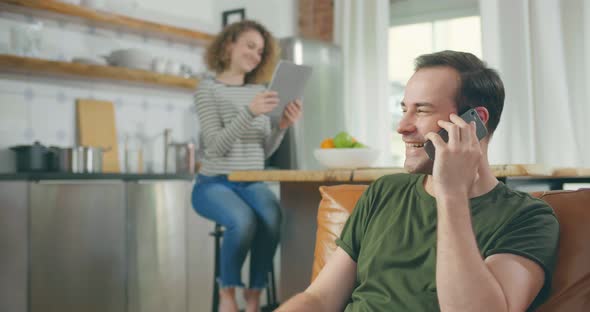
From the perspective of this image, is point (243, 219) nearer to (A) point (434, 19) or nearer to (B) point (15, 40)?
(B) point (15, 40)

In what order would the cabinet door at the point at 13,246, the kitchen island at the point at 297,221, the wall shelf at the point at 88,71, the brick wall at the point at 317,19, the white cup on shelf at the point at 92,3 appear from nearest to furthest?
the kitchen island at the point at 297,221
the cabinet door at the point at 13,246
the wall shelf at the point at 88,71
the white cup on shelf at the point at 92,3
the brick wall at the point at 317,19

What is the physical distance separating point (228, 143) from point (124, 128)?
1808 millimetres

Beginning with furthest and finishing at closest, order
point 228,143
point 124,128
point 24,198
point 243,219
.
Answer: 1. point 124,128
2. point 24,198
3. point 228,143
4. point 243,219

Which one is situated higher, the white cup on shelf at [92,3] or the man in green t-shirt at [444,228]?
the white cup on shelf at [92,3]

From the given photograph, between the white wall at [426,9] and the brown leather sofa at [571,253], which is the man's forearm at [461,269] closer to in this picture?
the brown leather sofa at [571,253]

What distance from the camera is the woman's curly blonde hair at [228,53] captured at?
3.03 meters

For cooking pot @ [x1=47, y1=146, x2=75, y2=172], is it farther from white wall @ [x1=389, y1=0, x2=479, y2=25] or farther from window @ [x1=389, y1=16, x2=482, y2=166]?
white wall @ [x1=389, y1=0, x2=479, y2=25]

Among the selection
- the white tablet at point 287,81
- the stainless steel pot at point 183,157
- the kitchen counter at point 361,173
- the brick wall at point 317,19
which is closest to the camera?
the kitchen counter at point 361,173

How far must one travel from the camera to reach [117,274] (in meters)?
3.61

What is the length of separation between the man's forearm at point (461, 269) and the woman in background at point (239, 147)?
1.56m

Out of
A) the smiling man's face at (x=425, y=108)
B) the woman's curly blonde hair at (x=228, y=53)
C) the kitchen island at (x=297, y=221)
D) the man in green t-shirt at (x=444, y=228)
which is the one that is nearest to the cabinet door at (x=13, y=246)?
the woman's curly blonde hair at (x=228, y=53)

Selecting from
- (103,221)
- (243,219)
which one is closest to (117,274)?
(103,221)

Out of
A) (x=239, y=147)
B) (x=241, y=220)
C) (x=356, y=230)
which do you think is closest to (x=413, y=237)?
(x=356, y=230)

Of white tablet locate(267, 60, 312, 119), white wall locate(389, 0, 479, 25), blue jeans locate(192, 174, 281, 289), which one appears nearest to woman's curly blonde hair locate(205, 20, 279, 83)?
white tablet locate(267, 60, 312, 119)
